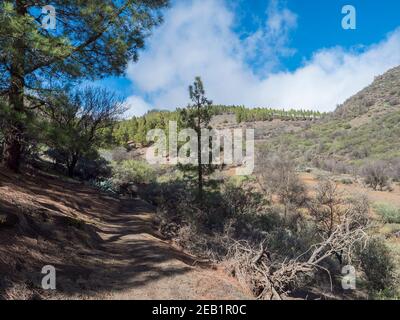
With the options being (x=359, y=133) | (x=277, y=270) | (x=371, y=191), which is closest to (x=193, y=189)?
(x=277, y=270)

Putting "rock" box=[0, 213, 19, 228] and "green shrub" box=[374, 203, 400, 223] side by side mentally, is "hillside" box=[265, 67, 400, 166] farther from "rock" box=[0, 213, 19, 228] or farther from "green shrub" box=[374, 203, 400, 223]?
"rock" box=[0, 213, 19, 228]

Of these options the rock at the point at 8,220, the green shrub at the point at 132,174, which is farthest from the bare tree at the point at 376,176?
the rock at the point at 8,220

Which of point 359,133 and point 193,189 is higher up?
point 359,133

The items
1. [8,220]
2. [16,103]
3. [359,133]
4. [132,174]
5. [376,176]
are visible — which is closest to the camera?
[8,220]

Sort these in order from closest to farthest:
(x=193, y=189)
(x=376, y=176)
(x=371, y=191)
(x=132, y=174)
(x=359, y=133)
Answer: (x=193, y=189) → (x=132, y=174) → (x=371, y=191) → (x=376, y=176) → (x=359, y=133)

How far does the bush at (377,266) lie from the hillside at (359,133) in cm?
2490

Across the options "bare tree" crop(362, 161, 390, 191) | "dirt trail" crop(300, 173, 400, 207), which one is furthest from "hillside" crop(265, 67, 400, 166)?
"dirt trail" crop(300, 173, 400, 207)

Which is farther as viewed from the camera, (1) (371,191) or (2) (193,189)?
(1) (371,191)

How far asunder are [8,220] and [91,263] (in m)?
1.69

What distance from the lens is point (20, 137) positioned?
11859mm

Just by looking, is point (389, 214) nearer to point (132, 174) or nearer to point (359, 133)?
point (132, 174)

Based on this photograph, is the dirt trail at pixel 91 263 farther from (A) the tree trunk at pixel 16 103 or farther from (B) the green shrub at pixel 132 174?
(B) the green shrub at pixel 132 174

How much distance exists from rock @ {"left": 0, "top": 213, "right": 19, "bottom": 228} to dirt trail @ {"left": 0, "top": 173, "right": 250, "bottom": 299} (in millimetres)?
90

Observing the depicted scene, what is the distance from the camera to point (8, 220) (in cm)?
663
